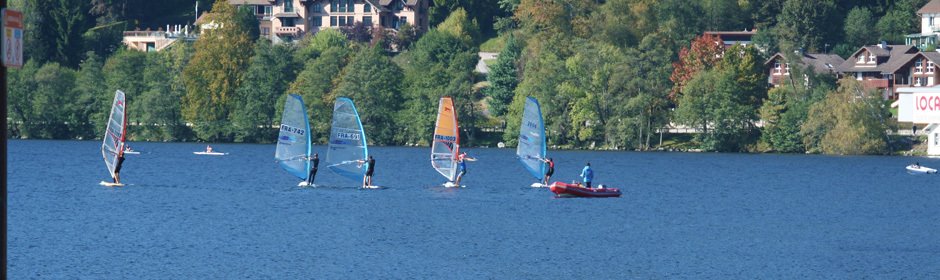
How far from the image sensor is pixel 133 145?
15200 centimetres

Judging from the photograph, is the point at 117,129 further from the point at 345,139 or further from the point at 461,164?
the point at 461,164

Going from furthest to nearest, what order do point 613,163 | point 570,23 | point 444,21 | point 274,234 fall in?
point 444,21
point 570,23
point 613,163
point 274,234

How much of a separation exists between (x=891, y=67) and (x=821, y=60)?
284 inches

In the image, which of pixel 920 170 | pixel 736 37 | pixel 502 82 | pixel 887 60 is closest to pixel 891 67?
pixel 887 60

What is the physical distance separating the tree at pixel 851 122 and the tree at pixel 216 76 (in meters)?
59.9

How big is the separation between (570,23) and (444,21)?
1105 inches

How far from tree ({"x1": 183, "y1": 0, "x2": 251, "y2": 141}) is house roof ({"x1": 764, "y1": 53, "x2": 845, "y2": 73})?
55171 mm

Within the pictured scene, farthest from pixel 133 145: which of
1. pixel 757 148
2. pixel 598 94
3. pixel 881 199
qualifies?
pixel 881 199

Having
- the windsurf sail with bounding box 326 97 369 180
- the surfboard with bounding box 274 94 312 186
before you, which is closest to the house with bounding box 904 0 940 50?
the windsurf sail with bounding box 326 97 369 180

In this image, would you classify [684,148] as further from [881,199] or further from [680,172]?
[881,199]

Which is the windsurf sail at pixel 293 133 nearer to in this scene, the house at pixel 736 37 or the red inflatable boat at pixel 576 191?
the red inflatable boat at pixel 576 191

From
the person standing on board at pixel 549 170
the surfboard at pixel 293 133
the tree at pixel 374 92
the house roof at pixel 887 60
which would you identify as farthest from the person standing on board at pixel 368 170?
the house roof at pixel 887 60

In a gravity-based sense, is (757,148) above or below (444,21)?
below

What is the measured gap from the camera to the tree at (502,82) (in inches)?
6265
